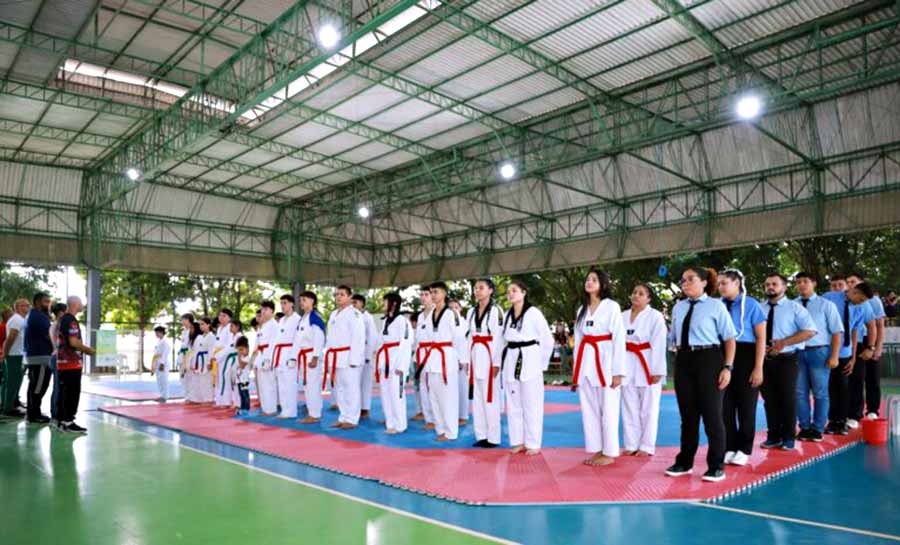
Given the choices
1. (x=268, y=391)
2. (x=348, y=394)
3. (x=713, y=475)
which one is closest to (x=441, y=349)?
(x=348, y=394)

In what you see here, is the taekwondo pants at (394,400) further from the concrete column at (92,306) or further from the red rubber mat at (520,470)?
the concrete column at (92,306)

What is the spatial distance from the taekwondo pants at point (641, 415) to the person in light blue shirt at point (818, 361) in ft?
5.18

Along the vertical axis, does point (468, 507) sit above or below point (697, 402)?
below

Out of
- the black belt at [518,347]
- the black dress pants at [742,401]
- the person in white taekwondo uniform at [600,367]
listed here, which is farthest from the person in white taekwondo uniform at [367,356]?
the black dress pants at [742,401]

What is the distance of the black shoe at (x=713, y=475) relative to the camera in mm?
4445

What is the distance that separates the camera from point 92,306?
20328mm

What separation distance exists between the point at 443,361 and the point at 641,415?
197 centimetres

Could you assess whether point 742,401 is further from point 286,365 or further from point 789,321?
point 286,365

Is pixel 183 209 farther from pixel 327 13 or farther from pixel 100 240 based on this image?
pixel 327 13

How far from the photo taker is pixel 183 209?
74.9 ft

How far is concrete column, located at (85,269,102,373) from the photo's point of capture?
796 inches

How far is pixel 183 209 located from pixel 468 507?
21.3 m

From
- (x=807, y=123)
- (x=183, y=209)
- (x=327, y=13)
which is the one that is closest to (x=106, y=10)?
(x=327, y=13)

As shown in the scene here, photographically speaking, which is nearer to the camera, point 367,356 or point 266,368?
point 367,356
